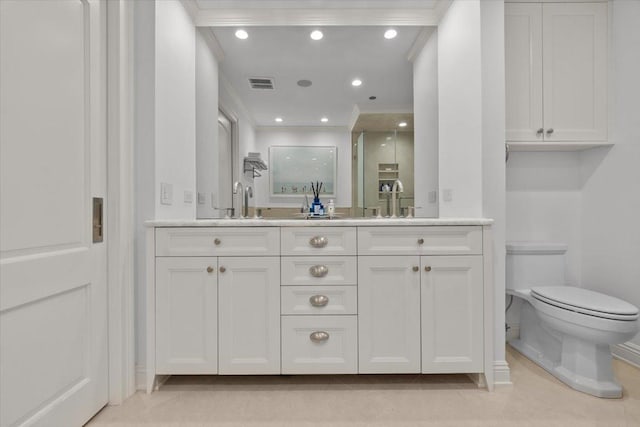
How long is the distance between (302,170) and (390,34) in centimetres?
111

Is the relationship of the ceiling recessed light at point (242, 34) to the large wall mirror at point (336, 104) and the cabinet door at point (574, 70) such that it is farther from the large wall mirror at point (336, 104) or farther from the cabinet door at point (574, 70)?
the cabinet door at point (574, 70)

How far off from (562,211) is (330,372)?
2.02m

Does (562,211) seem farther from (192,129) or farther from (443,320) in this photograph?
(192,129)

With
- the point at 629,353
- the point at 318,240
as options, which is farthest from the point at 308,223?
the point at 629,353

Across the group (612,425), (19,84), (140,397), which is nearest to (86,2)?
(19,84)

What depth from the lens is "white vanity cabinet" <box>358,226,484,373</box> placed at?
5.41ft

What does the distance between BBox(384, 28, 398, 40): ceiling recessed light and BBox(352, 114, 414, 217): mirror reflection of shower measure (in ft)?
1.71

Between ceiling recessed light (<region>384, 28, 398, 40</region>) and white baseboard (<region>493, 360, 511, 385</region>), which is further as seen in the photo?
ceiling recessed light (<region>384, 28, 398, 40</region>)

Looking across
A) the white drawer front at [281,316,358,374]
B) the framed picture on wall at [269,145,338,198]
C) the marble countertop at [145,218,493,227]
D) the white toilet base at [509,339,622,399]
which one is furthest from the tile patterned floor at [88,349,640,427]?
the framed picture on wall at [269,145,338,198]

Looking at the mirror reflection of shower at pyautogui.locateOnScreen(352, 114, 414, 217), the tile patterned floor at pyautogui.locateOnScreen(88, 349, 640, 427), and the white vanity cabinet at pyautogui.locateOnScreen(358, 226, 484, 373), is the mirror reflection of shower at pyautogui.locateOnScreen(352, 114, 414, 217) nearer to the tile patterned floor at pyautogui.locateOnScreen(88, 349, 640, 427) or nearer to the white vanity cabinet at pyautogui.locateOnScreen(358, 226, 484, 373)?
the white vanity cabinet at pyautogui.locateOnScreen(358, 226, 484, 373)

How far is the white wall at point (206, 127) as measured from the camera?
2232 mm

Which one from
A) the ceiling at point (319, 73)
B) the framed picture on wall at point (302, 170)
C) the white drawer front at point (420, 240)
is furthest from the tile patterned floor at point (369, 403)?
the ceiling at point (319, 73)

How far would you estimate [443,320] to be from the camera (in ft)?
5.41

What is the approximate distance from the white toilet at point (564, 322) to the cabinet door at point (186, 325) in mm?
1838
